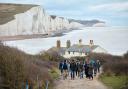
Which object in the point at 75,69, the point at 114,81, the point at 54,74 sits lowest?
the point at 114,81

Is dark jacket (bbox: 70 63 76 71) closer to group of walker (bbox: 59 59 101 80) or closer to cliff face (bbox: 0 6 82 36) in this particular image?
group of walker (bbox: 59 59 101 80)

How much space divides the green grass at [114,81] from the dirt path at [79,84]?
1.50 ft

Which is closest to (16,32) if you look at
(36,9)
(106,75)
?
(36,9)

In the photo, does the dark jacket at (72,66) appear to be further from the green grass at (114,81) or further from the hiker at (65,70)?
the green grass at (114,81)

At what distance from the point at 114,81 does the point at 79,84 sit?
2.51 m

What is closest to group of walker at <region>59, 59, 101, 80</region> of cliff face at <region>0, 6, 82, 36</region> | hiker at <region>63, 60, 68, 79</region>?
hiker at <region>63, 60, 68, 79</region>

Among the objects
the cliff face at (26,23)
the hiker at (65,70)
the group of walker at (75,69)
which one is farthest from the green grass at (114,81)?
the cliff face at (26,23)

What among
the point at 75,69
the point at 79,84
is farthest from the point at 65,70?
the point at 79,84

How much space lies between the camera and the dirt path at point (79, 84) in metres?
16.6

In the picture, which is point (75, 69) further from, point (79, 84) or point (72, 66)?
point (79, 84)

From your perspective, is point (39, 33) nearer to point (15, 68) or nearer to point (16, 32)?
point (16, 32)

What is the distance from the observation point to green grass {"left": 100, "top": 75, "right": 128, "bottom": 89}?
1726cm

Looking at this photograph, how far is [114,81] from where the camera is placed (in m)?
19.0

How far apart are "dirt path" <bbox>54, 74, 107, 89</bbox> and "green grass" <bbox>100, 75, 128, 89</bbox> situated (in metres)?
0.46
